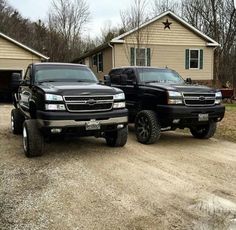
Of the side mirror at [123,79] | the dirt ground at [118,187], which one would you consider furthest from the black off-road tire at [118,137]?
the side mirror at [123,79]

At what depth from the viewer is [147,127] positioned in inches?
347

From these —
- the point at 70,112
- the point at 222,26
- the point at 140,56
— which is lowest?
the point at 70,112

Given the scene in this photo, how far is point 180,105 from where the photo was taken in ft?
27.6

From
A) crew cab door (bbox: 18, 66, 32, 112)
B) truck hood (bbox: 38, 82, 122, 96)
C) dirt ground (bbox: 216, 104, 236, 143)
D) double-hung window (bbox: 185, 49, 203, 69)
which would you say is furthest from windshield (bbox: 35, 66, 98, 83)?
double-hung window (bbox: 185, 49, 203, 69)

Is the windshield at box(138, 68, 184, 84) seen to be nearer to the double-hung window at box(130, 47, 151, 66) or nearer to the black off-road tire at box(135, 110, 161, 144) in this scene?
the black off-road tire at box(135, 110, 161, 144)

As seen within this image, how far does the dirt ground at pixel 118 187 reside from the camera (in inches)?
175

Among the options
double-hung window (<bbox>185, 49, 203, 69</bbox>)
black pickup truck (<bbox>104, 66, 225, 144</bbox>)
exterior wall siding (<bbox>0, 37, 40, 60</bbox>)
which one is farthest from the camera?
double-hung window (<bbox>185, 49, 203, 69</bbox>)

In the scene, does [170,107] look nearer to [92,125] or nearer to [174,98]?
[174,98]

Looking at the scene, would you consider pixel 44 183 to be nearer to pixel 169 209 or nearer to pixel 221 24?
pixel 169 209

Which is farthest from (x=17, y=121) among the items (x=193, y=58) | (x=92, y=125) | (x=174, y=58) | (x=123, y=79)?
(x=193, y=58)

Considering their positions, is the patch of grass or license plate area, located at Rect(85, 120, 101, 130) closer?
license plate area, located at Rect(85, 120, 101, 130)

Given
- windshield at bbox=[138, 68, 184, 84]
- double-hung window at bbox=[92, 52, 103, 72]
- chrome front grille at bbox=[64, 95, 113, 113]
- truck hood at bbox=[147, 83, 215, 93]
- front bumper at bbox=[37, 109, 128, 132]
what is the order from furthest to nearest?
1. double-hung window at bbox=[92, 52, 103, 72]
2. windshield at bbox=[138, 68, 184, 84]
3. truck hood at bbox=[147, 83, 215, 93]
4. chrome front grille at bbox=[64, 95, 113, 113]
5. front bumper at bbox=[37, 109, 128, 132]

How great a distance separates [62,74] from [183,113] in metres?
2.85

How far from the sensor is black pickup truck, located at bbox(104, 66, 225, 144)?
8.42 metres
